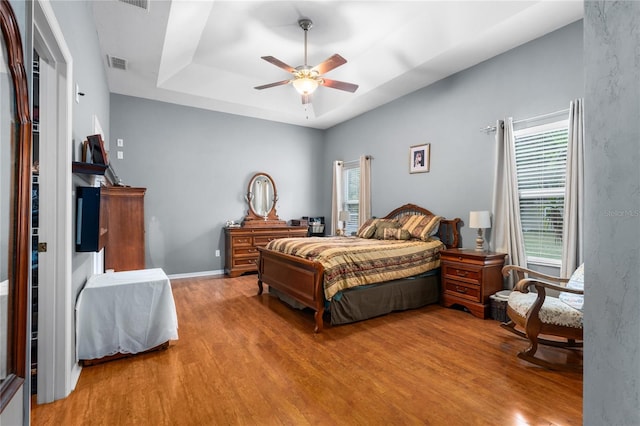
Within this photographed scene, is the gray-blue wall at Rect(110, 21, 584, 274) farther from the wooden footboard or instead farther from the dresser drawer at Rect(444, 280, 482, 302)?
the wooden footboard

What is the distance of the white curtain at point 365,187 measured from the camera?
19.1ft

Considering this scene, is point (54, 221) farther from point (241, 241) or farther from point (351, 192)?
point (351, 192)

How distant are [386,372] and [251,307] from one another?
1.99 m

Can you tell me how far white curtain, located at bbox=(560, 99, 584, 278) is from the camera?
3033 millimetres

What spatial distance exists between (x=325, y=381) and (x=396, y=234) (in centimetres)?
273

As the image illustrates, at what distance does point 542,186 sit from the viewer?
3.50 meters

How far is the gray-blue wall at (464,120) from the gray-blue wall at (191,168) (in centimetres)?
198

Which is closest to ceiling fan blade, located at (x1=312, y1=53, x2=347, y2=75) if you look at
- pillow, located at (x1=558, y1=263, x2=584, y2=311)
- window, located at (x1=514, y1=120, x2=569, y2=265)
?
window, located at (x1=514, y1=120, x2=569, y2=265)

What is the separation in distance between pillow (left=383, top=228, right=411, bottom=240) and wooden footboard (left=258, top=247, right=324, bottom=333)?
1687mm

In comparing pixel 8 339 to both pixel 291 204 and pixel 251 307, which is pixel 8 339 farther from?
pixel 291 204

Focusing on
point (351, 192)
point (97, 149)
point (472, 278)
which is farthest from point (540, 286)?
point (351, 192)

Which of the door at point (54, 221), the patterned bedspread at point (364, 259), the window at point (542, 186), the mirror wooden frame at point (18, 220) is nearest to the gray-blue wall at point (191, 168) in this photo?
the patterned bedspread at point (364, 259)

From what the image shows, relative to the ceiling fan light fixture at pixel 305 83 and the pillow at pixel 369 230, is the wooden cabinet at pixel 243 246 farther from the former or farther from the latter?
the ceiling fan light fixture at pixel 305 83

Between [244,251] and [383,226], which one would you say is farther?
[244,251]
